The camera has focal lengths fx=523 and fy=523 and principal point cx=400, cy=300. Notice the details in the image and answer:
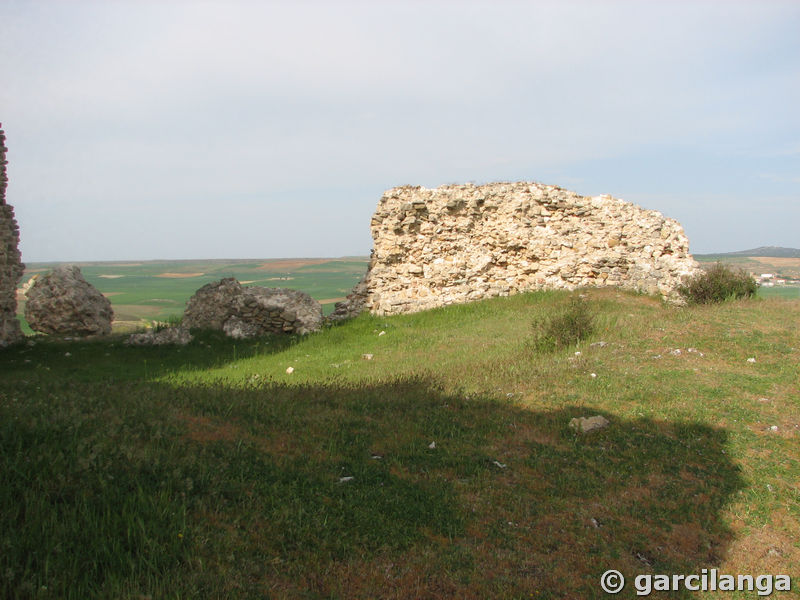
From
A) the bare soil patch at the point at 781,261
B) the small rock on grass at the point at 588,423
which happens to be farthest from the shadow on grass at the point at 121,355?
Result: the bare soil patch at the point at 781,261

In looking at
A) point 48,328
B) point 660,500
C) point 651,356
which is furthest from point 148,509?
point 48,328

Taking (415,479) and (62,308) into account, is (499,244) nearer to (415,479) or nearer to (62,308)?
(415,479)

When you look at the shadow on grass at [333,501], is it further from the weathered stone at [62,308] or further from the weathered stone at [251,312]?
the weathered stone at [62,308]

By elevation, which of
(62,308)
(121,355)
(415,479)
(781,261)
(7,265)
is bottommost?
(415,479)

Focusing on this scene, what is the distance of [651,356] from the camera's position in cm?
910

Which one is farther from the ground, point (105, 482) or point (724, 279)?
point (724, 279)

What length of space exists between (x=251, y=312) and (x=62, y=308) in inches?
205

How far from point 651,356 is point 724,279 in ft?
21.2

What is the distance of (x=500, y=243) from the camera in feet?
55.3

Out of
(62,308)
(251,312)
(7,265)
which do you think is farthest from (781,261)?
(7,265)

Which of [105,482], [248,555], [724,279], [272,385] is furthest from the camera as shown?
[724,279]

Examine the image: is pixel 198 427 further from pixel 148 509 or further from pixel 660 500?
pixel 660 500

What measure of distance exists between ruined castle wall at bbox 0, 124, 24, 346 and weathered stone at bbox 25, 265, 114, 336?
79 centimetres

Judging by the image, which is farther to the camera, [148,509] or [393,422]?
[393,422]
